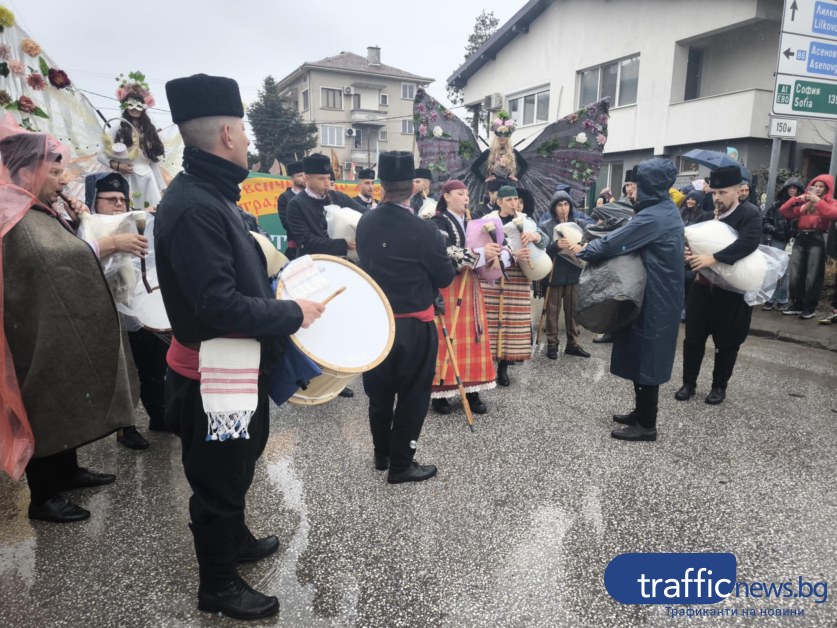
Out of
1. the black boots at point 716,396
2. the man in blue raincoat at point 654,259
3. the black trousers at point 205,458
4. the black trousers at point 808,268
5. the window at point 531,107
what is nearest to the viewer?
the black trousers at point 205,458

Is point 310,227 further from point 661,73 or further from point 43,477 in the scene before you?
point 661,73

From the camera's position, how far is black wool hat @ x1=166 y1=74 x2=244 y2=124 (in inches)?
73.7

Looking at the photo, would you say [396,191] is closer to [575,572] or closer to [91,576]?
[575,572]

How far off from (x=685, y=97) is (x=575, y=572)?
15108 mm

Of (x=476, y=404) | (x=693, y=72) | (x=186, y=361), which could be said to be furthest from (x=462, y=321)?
(x=693, y=72)

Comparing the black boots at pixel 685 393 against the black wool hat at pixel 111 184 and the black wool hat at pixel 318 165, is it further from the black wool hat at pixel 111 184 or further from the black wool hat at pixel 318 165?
the black wool hat at pixel 111 184

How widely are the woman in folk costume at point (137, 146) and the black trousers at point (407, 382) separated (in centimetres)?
254

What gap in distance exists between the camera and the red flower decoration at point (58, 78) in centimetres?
377

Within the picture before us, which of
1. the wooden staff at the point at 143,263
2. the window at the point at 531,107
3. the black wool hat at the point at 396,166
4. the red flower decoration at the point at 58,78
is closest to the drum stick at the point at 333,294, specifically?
the black wool hat at the point at 396,166

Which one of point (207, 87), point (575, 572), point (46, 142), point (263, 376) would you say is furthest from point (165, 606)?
point (46, 142)

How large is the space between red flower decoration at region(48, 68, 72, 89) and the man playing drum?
8.61ft

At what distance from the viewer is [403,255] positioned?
3.15 meters

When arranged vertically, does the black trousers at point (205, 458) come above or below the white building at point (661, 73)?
below

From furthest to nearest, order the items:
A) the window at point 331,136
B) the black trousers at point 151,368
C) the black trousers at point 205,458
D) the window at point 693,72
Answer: the window at point 331,136
the window at point 693,72
the black trousers at point 151,368
the black trousers at point 205,458
